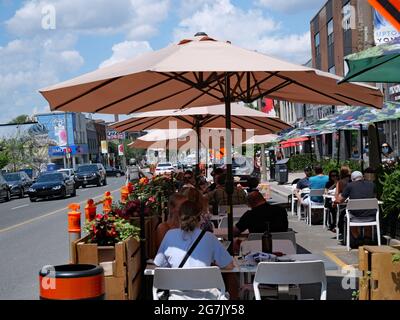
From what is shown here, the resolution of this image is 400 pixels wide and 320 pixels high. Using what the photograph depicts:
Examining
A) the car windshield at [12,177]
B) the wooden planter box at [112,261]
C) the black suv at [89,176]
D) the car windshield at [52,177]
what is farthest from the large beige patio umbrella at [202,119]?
the black suv at [89,176]

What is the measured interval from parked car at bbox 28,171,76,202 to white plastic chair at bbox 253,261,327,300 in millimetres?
28779

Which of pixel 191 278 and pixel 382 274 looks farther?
pixel 382 274

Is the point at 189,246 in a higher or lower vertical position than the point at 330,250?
higher

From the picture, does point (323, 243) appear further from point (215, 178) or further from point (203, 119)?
point (203, 119)

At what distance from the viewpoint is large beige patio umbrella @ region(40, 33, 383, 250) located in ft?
18.1

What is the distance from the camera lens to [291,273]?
5160mm

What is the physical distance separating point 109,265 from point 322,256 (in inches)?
211

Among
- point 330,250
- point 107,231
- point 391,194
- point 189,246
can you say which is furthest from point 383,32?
point 189,246

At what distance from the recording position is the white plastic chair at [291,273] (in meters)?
5.14

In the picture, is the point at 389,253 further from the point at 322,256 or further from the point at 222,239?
the point at 322,256

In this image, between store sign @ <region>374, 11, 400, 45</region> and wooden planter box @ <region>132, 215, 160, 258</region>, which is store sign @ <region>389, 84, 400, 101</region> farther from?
wooden planter box @ <region>132, 215, 160, 258</region>

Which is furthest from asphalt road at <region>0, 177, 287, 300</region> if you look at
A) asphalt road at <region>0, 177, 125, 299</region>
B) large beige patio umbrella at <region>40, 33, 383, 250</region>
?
large beige patio umbrella at <region>40, 33, 383, 250</region>

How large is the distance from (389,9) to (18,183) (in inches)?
1475

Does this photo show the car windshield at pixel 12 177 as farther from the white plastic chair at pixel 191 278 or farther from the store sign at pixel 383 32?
the white plastic chair at pixel 191 278
